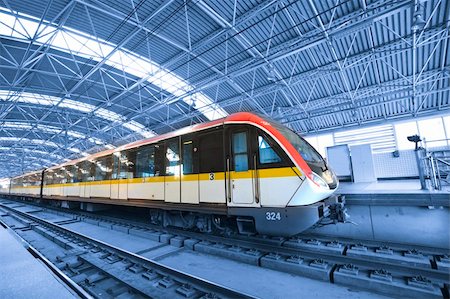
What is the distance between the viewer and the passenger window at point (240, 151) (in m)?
4.86

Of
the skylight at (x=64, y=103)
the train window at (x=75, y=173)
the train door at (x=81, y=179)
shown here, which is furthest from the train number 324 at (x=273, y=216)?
the skylight at (x=64, y=103)

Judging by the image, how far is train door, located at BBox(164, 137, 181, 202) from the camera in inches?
241

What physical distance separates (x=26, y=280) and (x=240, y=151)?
3.80 m

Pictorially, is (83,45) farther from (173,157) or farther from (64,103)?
(173,157)

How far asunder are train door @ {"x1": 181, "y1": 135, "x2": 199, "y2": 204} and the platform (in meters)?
3.24

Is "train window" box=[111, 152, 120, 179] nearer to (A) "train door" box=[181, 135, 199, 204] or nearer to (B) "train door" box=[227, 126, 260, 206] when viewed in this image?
(A) "train door" box=[181, 135, 199, 204]

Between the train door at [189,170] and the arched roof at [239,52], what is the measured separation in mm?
4491

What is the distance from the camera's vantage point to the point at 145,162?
7.36 meters

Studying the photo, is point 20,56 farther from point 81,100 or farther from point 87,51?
point 81,100

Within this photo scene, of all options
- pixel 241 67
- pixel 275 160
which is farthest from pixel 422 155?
pixel 241 67

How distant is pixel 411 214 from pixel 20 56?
19.1 m

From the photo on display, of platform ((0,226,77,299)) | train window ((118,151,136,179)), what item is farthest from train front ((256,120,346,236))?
train window ((118,151,136,179))

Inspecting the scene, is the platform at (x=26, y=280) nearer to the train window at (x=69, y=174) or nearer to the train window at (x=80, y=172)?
the train window at (x=80, y=172)

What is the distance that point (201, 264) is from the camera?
175 inches
